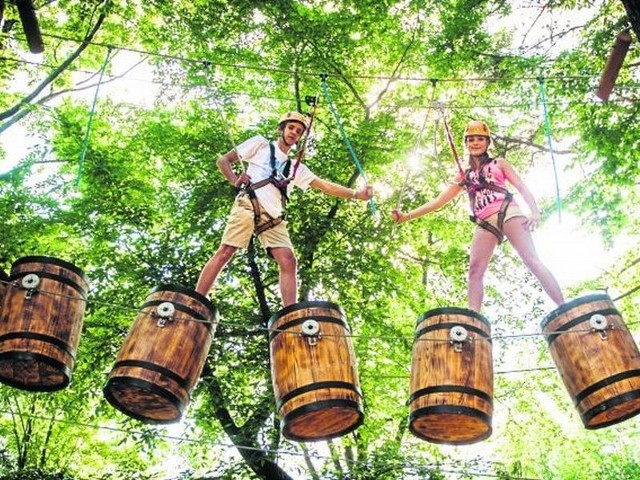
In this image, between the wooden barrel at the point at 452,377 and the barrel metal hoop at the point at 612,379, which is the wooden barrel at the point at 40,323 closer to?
the wooden barrel at the point at 452,377

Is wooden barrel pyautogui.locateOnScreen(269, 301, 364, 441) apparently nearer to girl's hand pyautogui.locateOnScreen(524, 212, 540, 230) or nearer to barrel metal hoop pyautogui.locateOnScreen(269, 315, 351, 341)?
barrel metal hoop pyautogui.locateOnScreen(269, 315, 351, 341)

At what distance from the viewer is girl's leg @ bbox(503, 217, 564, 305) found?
5.08m

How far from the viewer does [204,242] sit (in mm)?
11266

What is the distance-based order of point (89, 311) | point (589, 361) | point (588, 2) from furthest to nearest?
point (89, 311) < point (588, 2) < point (589, 361)

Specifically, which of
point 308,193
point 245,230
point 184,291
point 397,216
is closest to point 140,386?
point 184,291

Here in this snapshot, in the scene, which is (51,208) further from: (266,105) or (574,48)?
(574,48)

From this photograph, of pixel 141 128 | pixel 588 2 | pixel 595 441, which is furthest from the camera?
pixel 595 441

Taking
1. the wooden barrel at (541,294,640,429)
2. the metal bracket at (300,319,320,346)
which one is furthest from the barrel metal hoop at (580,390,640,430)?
the metal bracket at (300,319,320,346)

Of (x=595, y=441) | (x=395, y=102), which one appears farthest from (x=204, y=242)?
(x=595, y=441)

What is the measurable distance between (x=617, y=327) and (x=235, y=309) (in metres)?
7.32

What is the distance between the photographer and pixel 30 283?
4.58 m

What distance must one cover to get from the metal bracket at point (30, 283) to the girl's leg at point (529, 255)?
12.5 feet

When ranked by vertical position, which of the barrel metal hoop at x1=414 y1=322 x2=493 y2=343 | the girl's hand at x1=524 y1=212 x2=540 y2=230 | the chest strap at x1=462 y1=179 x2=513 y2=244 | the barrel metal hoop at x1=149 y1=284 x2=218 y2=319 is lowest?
the barrel metal hoop at x1=414 y1=322 x2=493 y2=343

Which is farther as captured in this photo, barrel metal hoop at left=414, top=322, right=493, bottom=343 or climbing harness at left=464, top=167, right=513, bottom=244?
climbing harness at left=464, top=167, right=513, bottom=244
